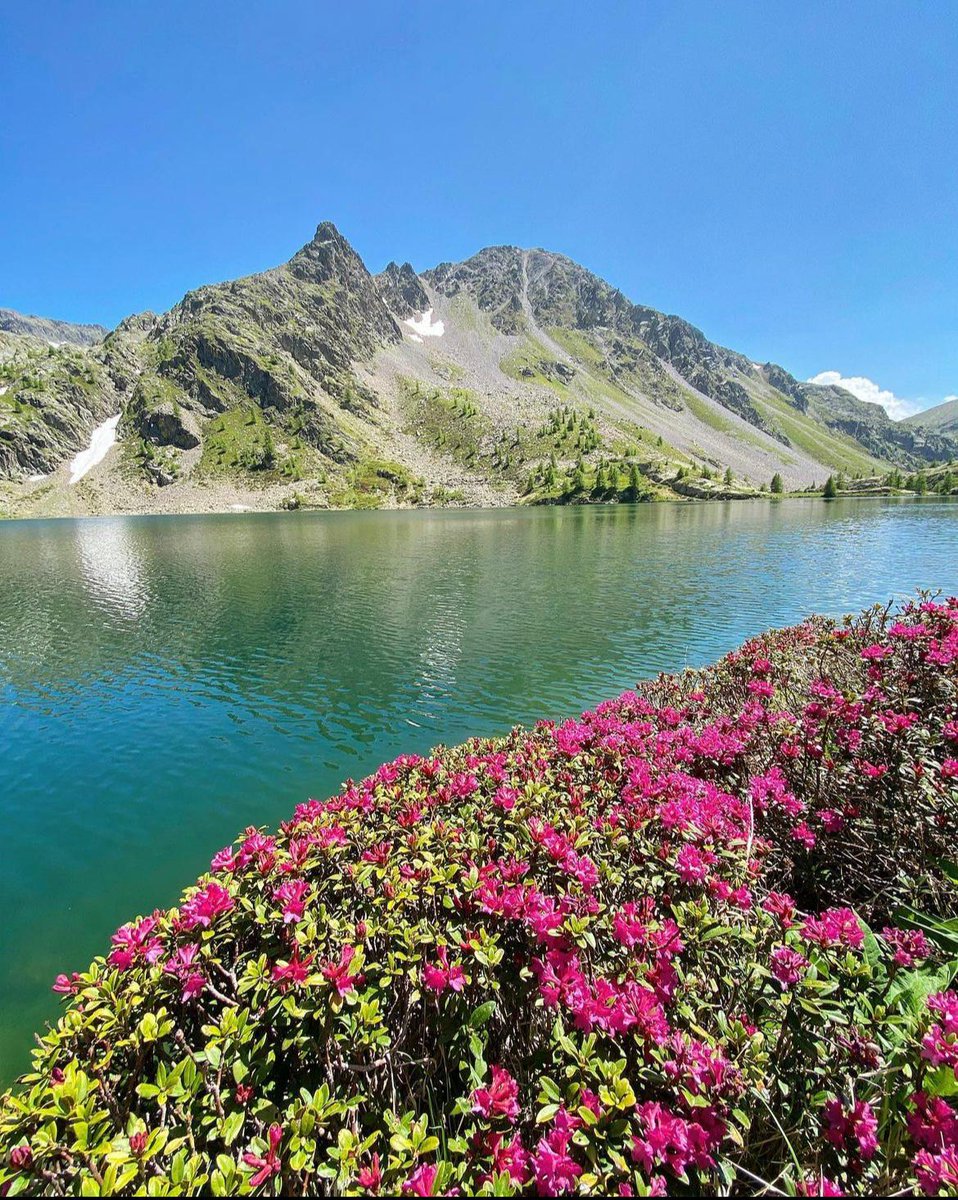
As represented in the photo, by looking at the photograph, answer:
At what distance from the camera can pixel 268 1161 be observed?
2.84 meters

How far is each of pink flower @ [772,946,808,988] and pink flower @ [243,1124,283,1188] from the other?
336 centimetres

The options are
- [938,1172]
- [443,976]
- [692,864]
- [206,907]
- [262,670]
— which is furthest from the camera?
[262,670]

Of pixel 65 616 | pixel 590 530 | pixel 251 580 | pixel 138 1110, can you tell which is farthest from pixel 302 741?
pixel 590 530

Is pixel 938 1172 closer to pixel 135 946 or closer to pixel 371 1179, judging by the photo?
pixel 371 1179

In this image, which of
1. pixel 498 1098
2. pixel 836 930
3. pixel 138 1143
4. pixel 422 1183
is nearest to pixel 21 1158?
pixel 138 1143

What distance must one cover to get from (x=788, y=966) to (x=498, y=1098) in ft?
7.17

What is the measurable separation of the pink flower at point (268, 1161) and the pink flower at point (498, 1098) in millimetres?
1134

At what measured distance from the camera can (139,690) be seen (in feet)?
78.1

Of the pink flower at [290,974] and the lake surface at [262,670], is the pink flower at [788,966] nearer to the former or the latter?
the pink flower at [290,974]

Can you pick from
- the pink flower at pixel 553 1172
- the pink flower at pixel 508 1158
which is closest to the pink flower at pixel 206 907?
the pink flower at pixel 508 1158

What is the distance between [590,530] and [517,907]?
93811 mm

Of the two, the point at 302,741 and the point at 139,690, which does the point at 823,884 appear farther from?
the point at 139,690

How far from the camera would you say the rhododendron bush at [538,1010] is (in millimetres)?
2854

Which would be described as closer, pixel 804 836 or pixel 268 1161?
pixel 268 1161
